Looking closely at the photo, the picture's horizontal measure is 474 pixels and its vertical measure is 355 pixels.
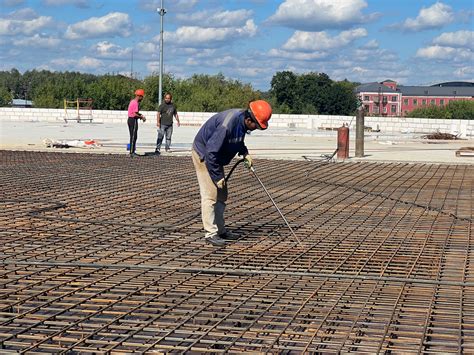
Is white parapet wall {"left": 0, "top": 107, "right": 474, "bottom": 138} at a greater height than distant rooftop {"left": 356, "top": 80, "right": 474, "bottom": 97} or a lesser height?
lesser

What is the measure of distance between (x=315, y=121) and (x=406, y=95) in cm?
10203

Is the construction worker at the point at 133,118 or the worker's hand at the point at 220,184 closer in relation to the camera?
the worker's hand at the point at 220,184

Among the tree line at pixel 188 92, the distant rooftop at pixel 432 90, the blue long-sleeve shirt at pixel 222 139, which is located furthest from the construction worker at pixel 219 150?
the distant rooftop at pixel 432 90

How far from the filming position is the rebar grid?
424cm

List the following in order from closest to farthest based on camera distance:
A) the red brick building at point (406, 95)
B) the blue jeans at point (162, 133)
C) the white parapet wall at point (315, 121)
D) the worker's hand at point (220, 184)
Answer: the worker's hand at point (220, 184), the blue jeans at point (162, 133), the white parapet wall at point (315, 121), the red brick building at point (406, 95)

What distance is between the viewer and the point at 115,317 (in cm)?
458

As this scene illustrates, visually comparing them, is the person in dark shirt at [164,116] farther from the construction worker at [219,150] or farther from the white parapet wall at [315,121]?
the white parapet wall at [315,121]

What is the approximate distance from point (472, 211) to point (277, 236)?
307cm

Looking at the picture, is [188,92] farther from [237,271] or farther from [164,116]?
[237,271]

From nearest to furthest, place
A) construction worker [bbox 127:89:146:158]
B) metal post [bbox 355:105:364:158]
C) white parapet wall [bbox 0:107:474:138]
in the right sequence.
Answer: construction worker [bbox 127:89:146:158]
metal post [bbox 355:105:364:158]
white parapet wall [bbox 0:107:474:138]

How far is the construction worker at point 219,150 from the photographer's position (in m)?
6.32

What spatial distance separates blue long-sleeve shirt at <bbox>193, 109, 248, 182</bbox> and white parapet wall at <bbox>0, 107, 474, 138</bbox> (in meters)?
25.9

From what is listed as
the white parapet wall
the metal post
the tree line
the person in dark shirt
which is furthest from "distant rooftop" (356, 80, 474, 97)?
the person in dark shirt

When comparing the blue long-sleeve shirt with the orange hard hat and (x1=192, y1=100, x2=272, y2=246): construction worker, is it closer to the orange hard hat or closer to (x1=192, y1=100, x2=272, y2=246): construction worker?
(x1=192, y1=100, x2=272, y2=246): construction worker
